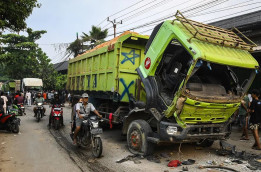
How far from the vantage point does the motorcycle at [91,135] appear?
5669 millimetres

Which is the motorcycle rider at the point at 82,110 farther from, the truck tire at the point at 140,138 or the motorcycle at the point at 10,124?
the motorcycle at the point at 10,124

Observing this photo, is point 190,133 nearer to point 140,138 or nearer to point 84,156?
point 140,138

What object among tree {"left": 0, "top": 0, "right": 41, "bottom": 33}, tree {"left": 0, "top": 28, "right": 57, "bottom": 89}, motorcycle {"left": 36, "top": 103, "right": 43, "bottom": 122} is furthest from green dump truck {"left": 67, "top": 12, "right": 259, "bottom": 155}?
tree {"left": 0, "top": 28, "right": 57, "bottom": 89}

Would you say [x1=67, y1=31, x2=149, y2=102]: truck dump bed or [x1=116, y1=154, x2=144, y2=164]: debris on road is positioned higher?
[x1=67, y1=31, x2=149, y2=102]: truck dump bed

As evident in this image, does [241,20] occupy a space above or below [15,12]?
above

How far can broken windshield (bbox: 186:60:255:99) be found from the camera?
5.39 metres

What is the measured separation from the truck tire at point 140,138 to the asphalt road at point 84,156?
8.1 inches

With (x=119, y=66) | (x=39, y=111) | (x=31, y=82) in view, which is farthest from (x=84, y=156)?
(x=31, y=82)

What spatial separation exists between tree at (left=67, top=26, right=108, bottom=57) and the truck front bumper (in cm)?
2221

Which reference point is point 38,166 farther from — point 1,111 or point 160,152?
point 1,111

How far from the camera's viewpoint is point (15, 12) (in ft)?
28.7

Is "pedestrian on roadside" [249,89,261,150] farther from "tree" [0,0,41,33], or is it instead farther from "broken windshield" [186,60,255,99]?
"tree" [0,0,41,33]

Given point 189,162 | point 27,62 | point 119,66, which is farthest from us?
point 27,62

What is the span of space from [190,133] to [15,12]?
755 centimetres
